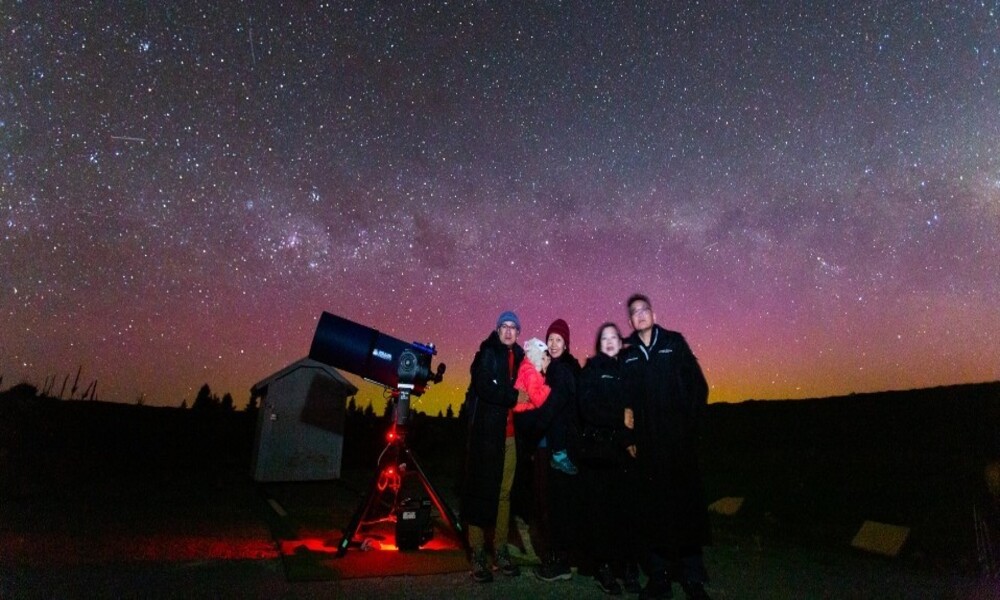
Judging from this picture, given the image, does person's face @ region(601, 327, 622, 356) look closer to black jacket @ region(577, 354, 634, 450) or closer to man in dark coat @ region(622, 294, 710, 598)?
black jacket @ region(577, 354, 634, 450)

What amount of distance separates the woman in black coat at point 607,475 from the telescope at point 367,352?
5.30 ft

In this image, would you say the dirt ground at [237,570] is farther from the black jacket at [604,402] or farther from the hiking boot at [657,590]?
the black jacket at [604,402]

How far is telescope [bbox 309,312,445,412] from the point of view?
5156 millimetres

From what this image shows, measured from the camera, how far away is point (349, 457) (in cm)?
2053

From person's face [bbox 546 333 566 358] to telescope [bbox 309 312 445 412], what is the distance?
1.13 metres

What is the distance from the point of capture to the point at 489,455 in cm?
449

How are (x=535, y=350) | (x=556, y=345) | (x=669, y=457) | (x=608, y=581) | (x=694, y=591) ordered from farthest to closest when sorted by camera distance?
(x=556, y=345), (x=535, y=350), (x=608, y=581), (x=669, y=457), (x=694, y=591)

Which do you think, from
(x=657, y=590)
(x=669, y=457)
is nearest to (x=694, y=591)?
(x=657, y=590)

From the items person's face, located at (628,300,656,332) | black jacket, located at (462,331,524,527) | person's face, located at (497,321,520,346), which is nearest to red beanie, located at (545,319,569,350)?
person's face, located at (497,321,520,346)

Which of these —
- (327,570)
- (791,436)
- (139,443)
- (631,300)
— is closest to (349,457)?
(139,443)

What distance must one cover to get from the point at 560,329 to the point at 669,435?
168cm

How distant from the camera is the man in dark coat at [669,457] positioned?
3.74 meters

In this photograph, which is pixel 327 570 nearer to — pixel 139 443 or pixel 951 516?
pixel 951 516

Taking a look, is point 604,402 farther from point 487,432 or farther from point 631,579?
point 631,579
